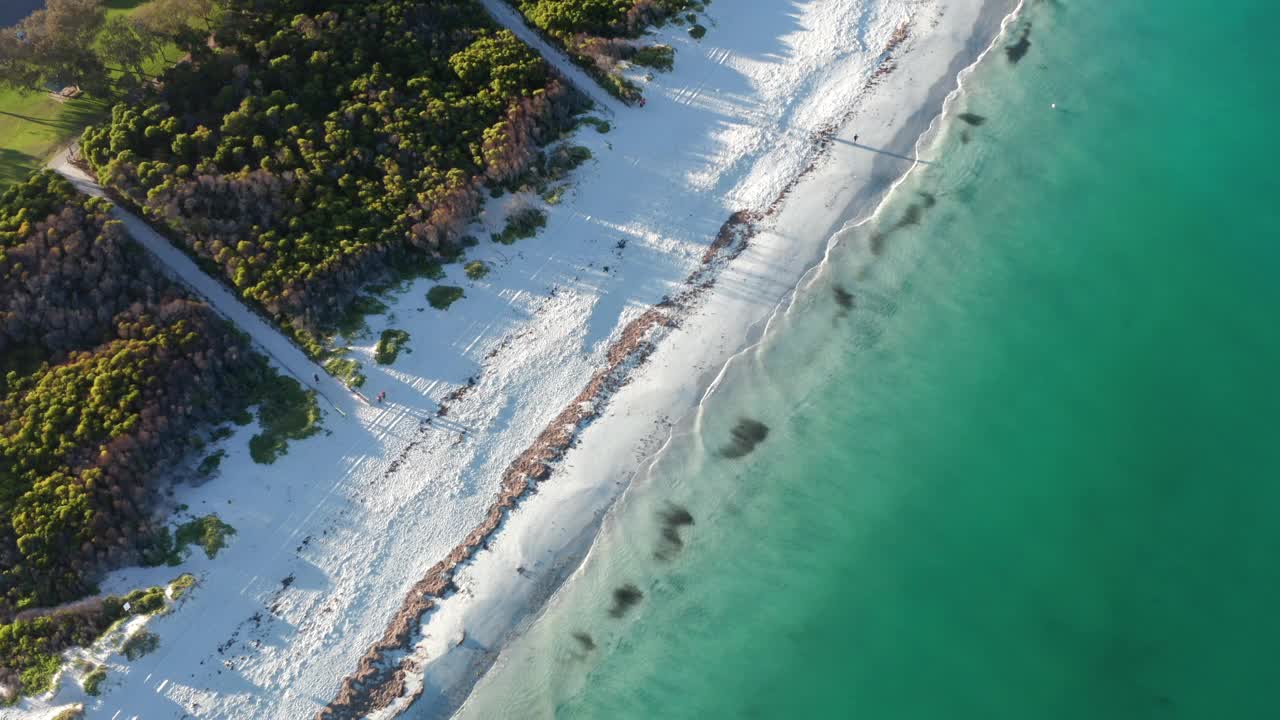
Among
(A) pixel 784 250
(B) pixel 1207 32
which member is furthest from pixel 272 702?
(B) pixel 1207 32

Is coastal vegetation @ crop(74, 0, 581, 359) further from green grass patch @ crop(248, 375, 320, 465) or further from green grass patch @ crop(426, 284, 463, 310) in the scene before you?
green grass patch @ crop(248, 375, 320, 465)

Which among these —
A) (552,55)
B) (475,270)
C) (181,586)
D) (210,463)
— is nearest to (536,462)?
(475,270)

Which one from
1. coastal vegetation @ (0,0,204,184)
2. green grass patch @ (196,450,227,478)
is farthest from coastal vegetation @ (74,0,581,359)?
green grass patch @ (196,450,227,478)

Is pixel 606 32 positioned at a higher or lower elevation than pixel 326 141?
higher

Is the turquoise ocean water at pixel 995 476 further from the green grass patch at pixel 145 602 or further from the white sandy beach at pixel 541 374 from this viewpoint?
the green grass patch at pixel 145 602

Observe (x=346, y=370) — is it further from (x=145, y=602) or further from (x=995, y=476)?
(x=995, y=476)
